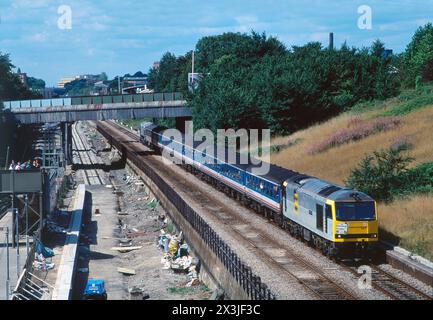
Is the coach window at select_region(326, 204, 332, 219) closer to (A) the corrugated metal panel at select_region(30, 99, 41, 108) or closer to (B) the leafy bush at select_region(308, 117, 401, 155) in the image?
(B) the leafy bush at select_region(308, 117, 401, 155)

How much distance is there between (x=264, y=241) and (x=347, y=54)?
53913 mm

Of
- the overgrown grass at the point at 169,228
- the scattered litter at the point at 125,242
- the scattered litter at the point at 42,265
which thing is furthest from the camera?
the overgrown grass at the point at 169,228

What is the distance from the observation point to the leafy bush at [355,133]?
5450 cm

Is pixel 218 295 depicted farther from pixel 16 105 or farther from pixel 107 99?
pixel 16 105

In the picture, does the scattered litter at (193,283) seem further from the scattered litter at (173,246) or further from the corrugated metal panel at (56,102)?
the corrugated metal panel at (56,102)

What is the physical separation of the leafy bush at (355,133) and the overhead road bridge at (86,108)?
27.1m

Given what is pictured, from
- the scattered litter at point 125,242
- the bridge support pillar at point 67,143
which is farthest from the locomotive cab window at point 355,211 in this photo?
the bridge support pillar at point 67,143

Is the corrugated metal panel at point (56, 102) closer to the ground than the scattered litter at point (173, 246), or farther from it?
Answer: farther from it

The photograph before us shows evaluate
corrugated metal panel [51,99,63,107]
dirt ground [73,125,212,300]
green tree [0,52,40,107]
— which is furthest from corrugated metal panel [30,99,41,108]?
green tree [0,52,40,107]

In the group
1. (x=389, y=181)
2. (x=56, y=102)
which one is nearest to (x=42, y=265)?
(x=389, y=181)

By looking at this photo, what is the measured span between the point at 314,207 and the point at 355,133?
2907cm
